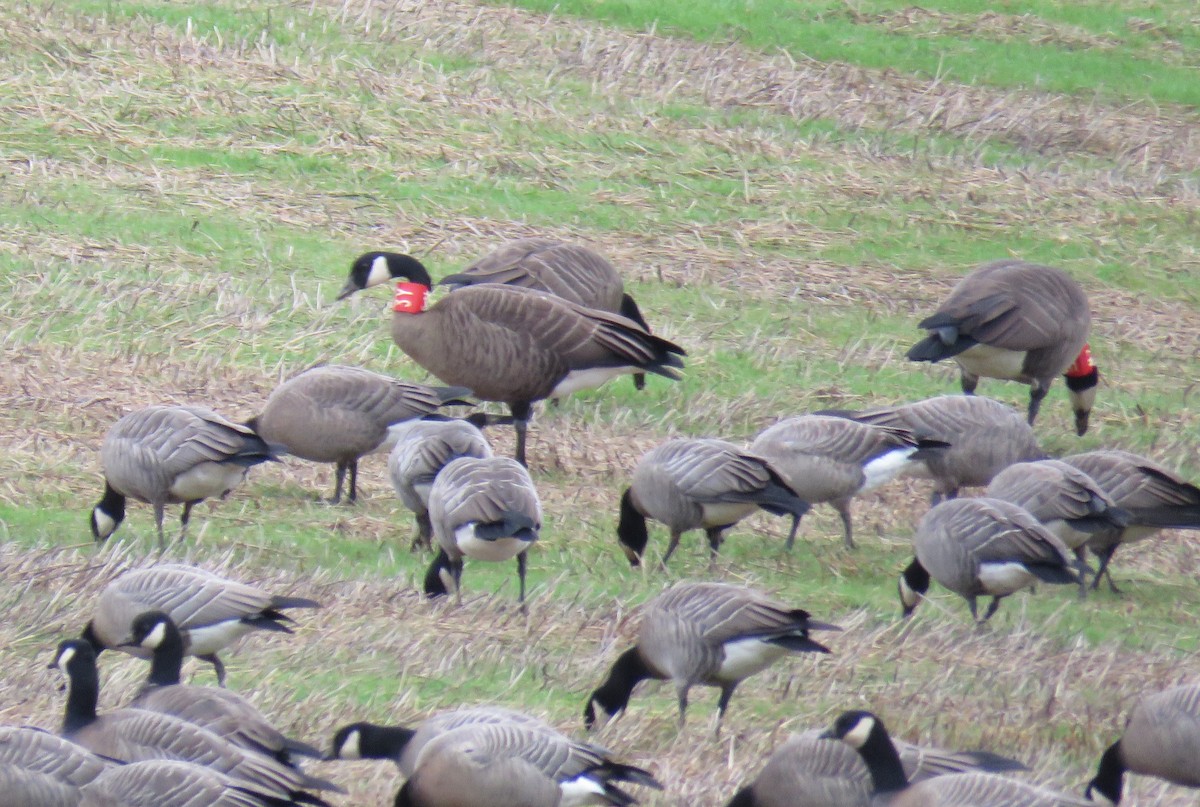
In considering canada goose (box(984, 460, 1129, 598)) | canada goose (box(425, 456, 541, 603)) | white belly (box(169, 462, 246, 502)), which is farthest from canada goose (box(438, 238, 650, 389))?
canada goose (box(984, 460, 1129, 598))

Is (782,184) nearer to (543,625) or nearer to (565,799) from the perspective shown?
(543,625)

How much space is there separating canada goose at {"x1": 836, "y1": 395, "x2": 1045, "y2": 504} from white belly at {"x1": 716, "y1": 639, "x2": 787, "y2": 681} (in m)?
3.12

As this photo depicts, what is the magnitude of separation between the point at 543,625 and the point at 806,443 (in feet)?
7.75

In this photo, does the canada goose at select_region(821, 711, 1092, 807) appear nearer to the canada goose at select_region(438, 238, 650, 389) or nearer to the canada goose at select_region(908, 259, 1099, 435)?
the canada goose at select_region(908, 259, 1099, 435)

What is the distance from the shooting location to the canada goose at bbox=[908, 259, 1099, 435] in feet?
38.4

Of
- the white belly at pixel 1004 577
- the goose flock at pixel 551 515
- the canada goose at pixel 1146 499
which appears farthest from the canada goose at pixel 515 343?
the white belly at pixel 1004 577

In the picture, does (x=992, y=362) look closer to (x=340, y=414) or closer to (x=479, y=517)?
(x=340, y=414)

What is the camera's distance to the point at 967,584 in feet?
28.3

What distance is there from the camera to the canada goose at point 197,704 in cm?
593

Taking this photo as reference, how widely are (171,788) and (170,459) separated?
3.79 metres

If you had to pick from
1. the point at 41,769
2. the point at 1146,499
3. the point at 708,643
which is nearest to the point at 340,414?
the point at 708,643

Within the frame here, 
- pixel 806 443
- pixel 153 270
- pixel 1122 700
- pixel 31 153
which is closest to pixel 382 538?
pixel 806 443

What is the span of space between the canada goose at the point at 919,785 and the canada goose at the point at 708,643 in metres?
1.22

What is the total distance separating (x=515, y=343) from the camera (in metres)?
11.1
